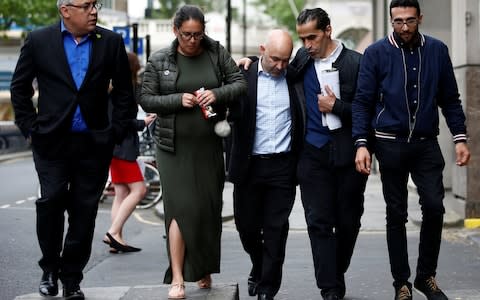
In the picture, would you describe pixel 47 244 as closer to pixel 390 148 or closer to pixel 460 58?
pixel 390 148

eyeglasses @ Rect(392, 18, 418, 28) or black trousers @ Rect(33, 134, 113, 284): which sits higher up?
eyeglasses @ Rect(392, 18, 418, 28)

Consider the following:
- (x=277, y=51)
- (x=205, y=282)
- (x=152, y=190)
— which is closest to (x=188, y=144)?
(x=277, y=51)

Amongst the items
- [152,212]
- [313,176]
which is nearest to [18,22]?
[152,212]

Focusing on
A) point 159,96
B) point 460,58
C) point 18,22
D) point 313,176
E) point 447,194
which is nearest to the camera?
point 159,96

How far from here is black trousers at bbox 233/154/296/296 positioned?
7.98m

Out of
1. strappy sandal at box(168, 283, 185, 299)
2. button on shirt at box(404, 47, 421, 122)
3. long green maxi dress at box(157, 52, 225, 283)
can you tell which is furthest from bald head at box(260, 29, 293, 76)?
strappy sandal at box(168, 283, 185, 299)

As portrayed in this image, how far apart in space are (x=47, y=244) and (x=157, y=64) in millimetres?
1286

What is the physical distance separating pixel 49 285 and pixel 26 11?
41094mm

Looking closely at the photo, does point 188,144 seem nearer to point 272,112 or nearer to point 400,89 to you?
point 272,112

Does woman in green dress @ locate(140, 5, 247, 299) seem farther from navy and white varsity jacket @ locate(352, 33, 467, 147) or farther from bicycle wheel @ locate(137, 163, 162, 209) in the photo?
bicycle wheel @ locate(137, 163, 162, 209)

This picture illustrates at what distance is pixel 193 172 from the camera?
7.46 meters

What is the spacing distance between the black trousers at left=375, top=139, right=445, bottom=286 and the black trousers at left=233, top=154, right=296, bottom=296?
2.08 feet

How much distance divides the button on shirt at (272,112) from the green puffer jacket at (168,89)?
357 millimetres

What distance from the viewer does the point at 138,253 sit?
1186cm
